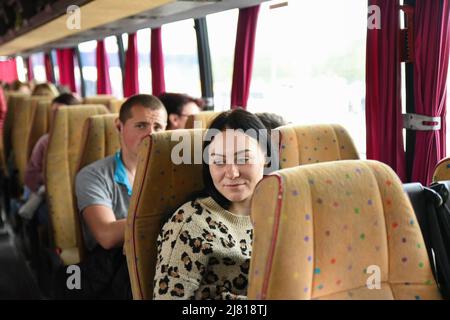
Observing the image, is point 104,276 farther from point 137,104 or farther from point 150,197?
point 137,104

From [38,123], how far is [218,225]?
3316 millimetres

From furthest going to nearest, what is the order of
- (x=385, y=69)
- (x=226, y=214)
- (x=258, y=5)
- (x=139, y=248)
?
(x=258, y=5), (x=385, y=69), (x=139, y=248), (x=226, y=214)

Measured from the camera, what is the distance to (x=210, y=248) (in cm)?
178

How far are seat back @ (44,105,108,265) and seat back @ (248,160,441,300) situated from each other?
2466 millimetres

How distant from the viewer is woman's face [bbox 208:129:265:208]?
1857 mm

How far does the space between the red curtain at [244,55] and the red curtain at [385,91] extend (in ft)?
5.93

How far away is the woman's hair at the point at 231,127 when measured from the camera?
191cm

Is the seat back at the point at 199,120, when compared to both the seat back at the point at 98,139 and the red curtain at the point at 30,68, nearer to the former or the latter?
the seat back at the point at 98,139

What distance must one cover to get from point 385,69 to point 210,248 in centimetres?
176

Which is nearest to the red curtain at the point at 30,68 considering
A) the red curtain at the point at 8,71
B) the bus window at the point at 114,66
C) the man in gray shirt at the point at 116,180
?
the red curtain at the point at 8,71

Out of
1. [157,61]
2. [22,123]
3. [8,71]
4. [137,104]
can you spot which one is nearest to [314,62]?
[137,104]

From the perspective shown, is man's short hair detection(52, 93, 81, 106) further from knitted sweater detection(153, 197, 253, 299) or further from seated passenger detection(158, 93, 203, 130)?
knitted sweater detection(153, 197, 253, 299)
